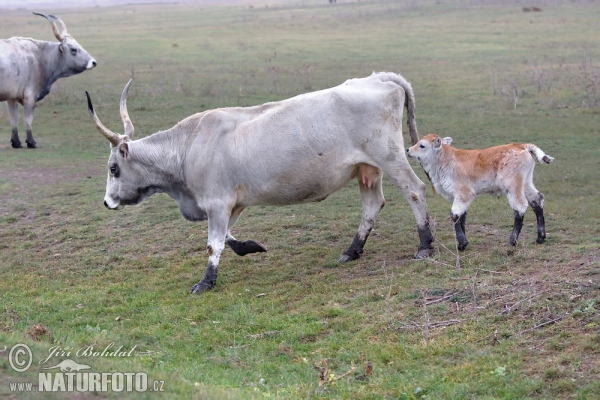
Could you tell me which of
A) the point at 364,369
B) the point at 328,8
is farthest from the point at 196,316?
the point at 328,8

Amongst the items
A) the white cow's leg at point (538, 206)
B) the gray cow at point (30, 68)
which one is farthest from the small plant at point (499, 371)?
the gray cow at point (30, 68)

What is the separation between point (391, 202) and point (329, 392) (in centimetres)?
614

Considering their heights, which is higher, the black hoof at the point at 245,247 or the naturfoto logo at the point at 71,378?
the naturfoto logo at the point at 71,378

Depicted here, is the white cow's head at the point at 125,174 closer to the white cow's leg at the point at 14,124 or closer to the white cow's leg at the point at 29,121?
the white cow's leg at the point at 29,121

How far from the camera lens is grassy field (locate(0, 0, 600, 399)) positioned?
578 centimetres

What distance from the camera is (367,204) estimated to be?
9234 mm

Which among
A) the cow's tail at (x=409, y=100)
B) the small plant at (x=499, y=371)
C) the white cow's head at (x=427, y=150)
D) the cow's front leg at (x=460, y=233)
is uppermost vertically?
the cow's tail at (x=409, y=100)

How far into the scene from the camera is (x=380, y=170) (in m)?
8.94

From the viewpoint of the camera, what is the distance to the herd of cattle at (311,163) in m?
8.62

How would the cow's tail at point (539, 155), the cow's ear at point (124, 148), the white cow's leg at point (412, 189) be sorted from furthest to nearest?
1. the cow's ear at point (124, 148)
2. the white cow's leg at point (412, 189)
3. the cow's tail at point (539, 155)

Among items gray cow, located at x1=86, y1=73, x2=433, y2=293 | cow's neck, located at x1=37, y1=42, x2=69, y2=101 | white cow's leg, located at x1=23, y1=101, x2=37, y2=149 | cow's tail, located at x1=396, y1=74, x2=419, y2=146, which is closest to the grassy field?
white cow's leg, located at x1=23, y1=101, x2=37, y2=149

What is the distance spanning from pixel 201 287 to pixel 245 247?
1001 millimetres

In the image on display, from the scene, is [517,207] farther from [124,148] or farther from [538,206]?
[124,148]

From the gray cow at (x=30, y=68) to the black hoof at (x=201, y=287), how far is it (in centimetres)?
953
